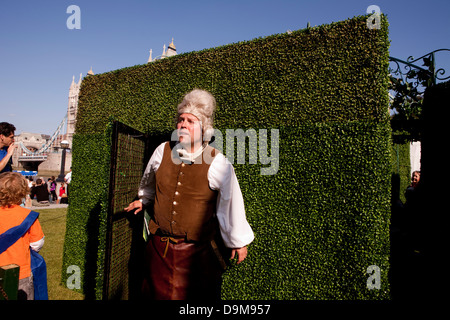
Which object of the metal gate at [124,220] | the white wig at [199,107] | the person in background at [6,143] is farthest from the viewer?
the person in background at [6,143]

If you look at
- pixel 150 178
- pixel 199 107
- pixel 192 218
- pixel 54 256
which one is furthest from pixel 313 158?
pixel 54 256

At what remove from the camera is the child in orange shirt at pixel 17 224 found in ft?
8.30

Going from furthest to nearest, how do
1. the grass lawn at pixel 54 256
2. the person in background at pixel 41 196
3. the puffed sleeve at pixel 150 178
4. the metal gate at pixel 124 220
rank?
the person in background at pixel 41 196 → the grass lawn at pixel 54 256 → the metal gate at pixel 124 220 → the puffed sleeve at pixel 150 178

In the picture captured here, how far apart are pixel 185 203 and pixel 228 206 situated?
40cm

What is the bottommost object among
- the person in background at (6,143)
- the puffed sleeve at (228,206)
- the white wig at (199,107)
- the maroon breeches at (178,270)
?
the maroon breeches at (178,270)

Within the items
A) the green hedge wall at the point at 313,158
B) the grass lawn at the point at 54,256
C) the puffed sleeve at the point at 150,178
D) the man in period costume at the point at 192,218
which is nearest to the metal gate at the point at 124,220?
the green hedge wall at the point at 313,158

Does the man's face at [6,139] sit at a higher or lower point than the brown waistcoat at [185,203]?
higher

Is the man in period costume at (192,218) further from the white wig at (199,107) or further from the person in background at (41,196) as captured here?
the person in background at (41,196)

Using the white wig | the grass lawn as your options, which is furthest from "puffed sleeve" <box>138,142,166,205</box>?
the grass lawn

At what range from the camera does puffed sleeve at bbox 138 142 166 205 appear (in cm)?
257

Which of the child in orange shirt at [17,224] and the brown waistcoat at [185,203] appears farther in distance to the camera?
the child in orange shirt at [17,224]

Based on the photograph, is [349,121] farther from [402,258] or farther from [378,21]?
[402,258]

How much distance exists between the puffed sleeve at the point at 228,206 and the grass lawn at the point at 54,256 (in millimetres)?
3298

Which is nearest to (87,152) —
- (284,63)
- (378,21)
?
(284,63)
